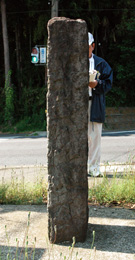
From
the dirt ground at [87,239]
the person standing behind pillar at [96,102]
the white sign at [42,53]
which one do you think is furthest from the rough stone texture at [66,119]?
the white sign at [42,53]

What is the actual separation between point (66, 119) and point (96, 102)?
222 cm

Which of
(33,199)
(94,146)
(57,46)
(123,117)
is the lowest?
(123,117)

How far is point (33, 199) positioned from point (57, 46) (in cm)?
187

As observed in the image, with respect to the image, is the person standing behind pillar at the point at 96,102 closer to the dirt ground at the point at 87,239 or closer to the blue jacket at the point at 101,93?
the blue jacket at the point at 101,93

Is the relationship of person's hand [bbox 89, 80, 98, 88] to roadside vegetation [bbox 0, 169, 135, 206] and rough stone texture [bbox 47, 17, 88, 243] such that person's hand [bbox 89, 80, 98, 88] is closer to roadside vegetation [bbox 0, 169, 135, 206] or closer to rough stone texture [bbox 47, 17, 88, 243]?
roadside vegetation [bbox 0, 169, 135, 206]

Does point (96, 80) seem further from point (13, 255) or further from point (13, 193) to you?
point (13, 255)

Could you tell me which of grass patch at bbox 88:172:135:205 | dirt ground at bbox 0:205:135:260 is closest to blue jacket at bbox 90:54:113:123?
grass patch at bbox 88:172:135:205

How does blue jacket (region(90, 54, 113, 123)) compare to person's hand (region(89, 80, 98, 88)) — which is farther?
blue jacket (region(90, 54, 113, 123))

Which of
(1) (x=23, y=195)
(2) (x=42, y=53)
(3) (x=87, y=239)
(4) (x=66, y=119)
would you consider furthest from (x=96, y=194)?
(2) (x=42, y=53)

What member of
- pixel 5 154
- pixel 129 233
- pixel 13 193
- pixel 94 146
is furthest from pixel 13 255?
pixel 5 154

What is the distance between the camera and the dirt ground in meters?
2.48

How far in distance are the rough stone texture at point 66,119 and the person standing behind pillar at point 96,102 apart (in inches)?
77.3

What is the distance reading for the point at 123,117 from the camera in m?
20.1

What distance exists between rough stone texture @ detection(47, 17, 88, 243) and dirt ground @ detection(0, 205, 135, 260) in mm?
206
